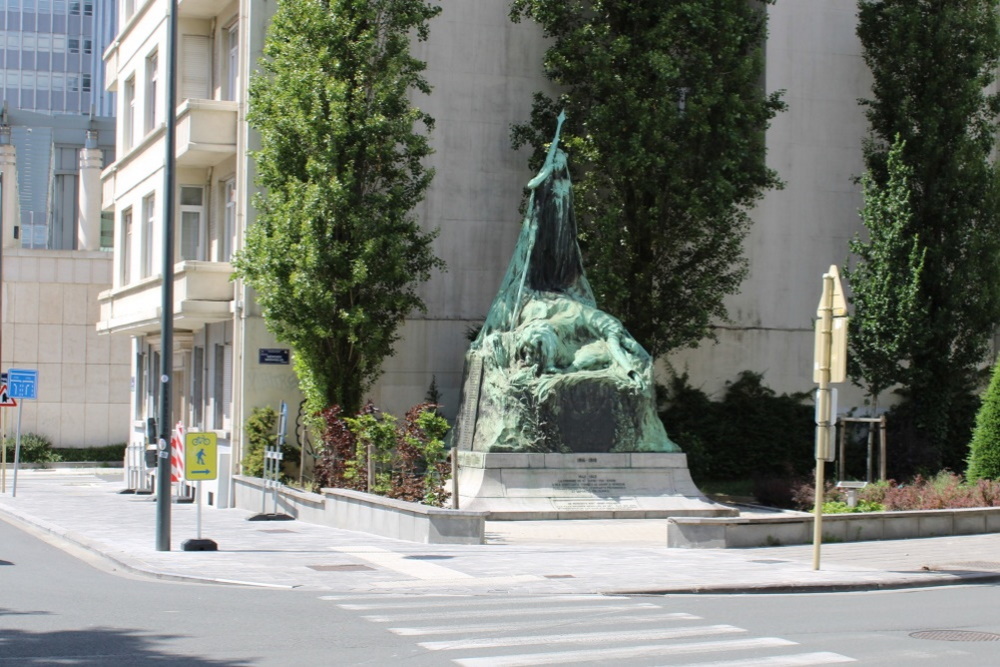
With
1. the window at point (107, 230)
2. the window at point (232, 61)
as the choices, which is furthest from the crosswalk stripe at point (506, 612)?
the window at point (107, 230)

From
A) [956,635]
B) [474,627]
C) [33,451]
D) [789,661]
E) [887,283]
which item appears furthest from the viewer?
[33,451]

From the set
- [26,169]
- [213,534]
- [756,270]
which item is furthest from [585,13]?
[26,169]

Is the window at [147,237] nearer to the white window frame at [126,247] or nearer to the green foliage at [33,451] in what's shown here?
A: the white window frame at [126,247]

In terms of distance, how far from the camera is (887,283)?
2814 centimetres

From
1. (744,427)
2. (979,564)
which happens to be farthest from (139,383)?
(979,564)

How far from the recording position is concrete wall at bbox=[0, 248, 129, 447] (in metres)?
44.4

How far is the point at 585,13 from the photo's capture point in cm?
2997

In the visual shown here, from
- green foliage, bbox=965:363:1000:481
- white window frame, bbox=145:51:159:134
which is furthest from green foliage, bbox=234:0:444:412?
green foliage, bbox=965:363:1000:481

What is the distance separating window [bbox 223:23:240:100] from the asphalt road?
16715mm

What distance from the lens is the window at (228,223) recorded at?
2969 cm

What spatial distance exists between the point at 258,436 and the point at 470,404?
505 centimetres

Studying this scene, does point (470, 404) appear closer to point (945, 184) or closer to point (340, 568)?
point (340, 568)

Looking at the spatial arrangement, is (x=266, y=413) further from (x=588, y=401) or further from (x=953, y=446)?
(x=953, y=446)

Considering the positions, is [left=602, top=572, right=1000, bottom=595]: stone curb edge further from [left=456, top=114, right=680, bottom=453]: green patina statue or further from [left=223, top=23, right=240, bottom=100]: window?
[left=223, top=23, right=240, bottom=100]: window
